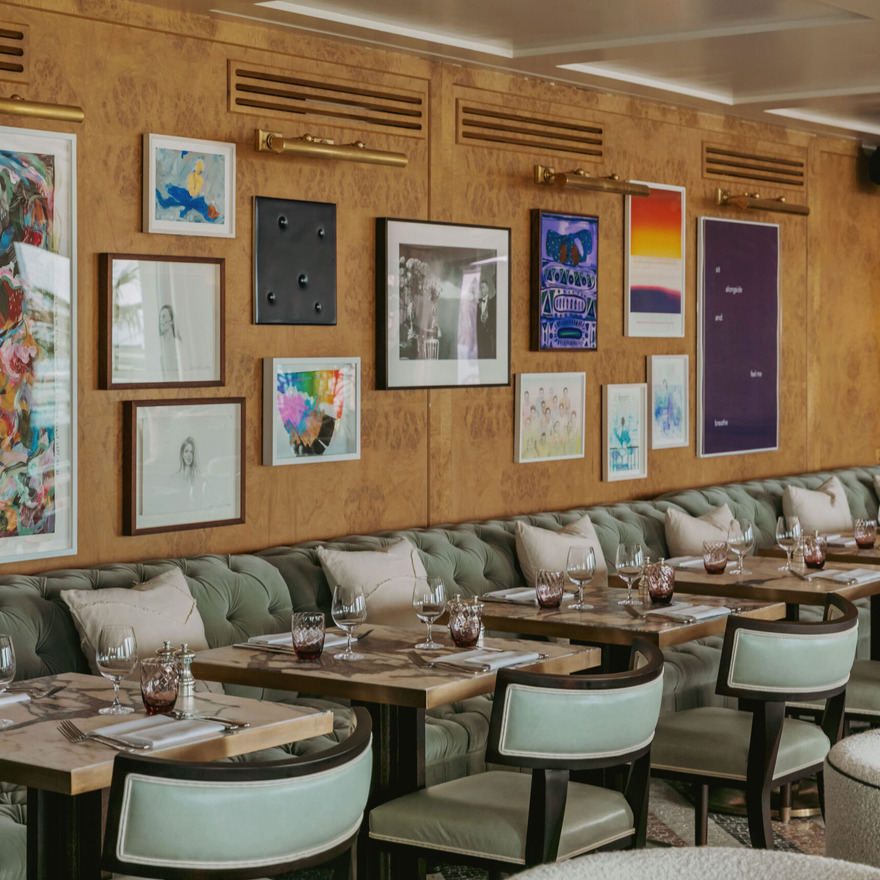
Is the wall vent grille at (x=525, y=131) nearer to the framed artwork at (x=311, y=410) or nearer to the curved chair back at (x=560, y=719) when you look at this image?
the framed artwork at (x=311, y=410)

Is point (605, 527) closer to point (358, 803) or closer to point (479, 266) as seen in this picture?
point (479, 266)

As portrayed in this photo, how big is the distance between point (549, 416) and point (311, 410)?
143 centimetres

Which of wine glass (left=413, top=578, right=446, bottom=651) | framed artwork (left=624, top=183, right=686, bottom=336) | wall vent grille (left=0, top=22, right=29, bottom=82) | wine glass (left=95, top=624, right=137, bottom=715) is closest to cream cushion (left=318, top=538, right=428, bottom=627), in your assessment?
wine glass (left=413, top=578, right=446, bottom=651)

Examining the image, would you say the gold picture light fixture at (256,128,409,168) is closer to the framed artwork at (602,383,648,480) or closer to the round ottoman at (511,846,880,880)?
the framed artwork at (602,383,648,480)

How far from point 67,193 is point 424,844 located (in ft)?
7.60

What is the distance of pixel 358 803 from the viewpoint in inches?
99.0

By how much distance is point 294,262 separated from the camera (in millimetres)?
4855

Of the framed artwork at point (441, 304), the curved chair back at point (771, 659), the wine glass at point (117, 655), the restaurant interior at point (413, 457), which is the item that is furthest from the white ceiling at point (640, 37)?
the wine glass at point (117, 655)

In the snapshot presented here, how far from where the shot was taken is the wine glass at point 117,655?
287 cm

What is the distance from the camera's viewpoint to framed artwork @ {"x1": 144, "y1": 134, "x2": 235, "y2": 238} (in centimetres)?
440

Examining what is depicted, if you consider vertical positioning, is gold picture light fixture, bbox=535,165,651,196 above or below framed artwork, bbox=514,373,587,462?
above

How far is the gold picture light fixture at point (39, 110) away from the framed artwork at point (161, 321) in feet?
1.48

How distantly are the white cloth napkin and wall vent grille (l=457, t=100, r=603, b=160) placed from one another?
337cm

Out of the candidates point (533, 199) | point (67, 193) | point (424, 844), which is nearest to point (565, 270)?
point (533, 199)
